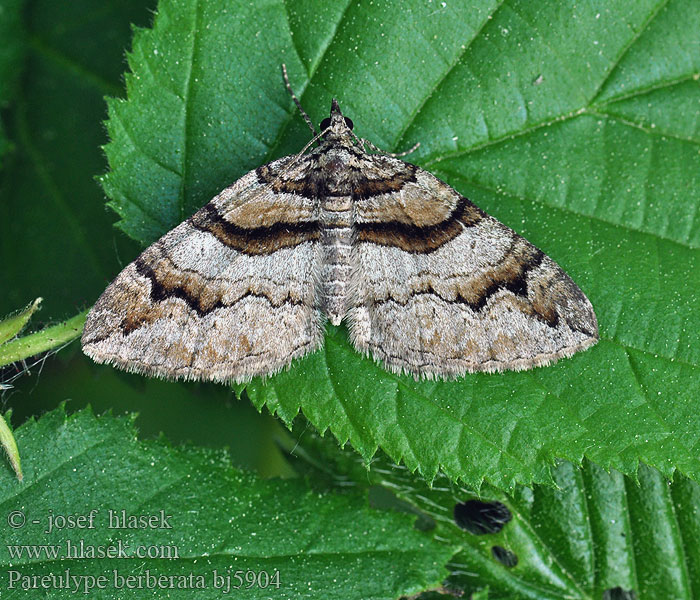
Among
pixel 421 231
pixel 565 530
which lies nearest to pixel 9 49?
pixel 421 231

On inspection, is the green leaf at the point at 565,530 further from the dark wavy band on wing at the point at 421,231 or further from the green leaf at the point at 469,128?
the dark wavy band on wing at the point at 421,231

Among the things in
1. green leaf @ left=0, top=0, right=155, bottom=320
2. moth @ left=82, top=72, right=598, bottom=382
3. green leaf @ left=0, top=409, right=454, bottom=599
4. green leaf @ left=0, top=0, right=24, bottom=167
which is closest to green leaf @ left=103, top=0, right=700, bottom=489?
moth @ left=82, top=72, right=598, bottom=382

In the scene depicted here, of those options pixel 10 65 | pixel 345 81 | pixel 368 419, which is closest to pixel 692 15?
pixel 345 81

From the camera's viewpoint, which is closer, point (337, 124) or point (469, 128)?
point (337, 124)

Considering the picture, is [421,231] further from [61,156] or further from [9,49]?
[9,49]

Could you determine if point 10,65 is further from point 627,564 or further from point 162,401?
point 627,564

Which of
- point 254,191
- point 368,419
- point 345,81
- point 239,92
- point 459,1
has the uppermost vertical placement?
point 459,1
